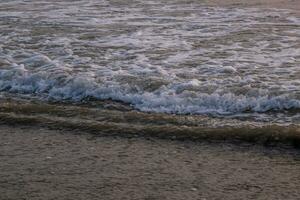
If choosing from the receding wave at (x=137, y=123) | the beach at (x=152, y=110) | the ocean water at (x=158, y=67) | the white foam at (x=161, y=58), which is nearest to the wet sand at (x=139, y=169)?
the beach at (x=152, y=110)

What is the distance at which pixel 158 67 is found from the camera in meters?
9.10

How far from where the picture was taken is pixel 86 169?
16.9 ft

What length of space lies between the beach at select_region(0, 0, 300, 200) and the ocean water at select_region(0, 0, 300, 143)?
2cm

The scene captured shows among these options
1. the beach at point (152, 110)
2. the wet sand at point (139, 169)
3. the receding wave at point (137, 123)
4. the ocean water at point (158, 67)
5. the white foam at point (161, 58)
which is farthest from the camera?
the white foam at point (161, 58)

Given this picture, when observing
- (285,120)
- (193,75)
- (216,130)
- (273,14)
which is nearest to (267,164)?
(216,130)

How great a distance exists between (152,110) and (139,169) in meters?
2.12

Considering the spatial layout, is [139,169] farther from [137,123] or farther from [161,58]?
[161,58]

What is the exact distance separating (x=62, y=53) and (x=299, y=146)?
5802 millimetres

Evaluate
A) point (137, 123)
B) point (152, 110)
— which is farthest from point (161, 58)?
point (137, 123)

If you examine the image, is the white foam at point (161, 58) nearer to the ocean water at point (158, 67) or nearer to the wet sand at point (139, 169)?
the ocean water at point (158, 67)

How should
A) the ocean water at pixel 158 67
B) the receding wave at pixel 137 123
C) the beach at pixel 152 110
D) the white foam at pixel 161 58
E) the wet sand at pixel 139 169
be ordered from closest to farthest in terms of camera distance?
the wet sand at pixel 139 169, the beach at pixel 152 110, the receding wave at pixel 137 123, the ocean water at pixel 158 67, the white foam at pixel 161 58

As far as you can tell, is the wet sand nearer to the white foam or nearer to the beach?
the beach

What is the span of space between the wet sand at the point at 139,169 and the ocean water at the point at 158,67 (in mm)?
710

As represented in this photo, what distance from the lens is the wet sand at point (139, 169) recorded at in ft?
15.1
